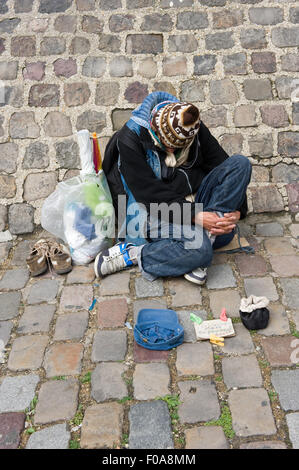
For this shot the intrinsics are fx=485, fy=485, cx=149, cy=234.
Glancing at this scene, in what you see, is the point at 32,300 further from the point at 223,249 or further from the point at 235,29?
the point at 235,29

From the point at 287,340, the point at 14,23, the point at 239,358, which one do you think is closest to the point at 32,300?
the point at 239,358

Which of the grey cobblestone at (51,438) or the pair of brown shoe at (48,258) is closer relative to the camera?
the grey cobblestone at (51,438)

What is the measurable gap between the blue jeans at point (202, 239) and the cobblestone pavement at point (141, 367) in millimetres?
115

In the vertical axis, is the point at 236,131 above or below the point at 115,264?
above

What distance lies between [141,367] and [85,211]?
139cm

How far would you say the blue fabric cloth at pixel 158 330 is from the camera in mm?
2601

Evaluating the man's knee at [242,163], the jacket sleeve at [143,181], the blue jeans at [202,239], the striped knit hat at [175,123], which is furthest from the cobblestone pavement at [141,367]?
the striped knit hat at [175,123]

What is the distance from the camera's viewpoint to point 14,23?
419 centimetres

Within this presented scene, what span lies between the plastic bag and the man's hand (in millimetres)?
718

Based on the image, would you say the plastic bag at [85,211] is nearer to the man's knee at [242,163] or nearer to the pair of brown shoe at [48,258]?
the pair of brown shoe at [48,258]

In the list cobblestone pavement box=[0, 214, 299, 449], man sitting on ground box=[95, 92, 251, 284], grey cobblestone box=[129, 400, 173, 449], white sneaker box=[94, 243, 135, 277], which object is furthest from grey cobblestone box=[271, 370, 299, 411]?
white sneaker box=[94, 243, 135, 277]
